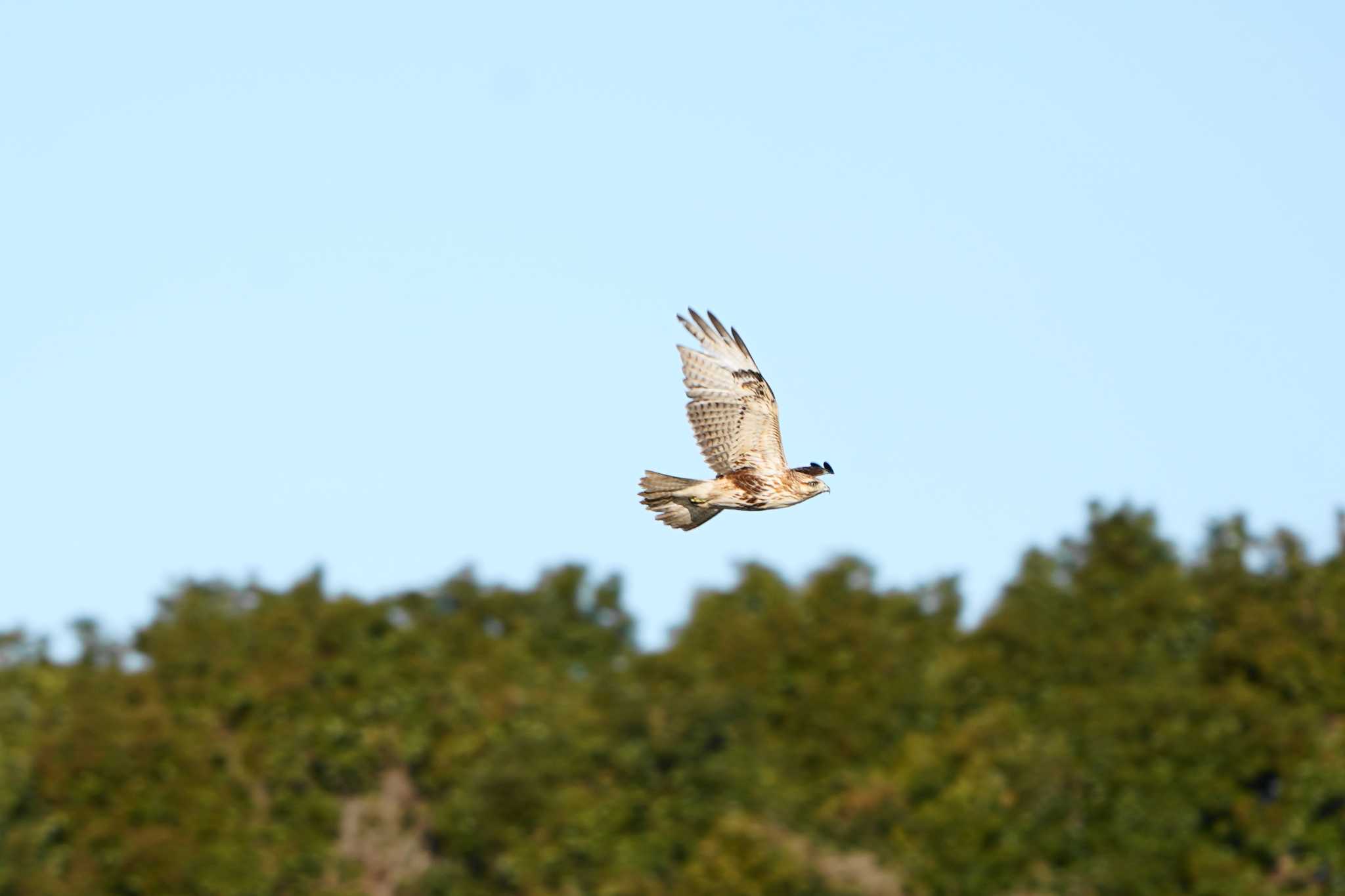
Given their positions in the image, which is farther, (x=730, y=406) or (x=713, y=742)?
(x=713, y=742)

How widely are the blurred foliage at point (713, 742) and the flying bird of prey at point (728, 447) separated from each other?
3.94 meters

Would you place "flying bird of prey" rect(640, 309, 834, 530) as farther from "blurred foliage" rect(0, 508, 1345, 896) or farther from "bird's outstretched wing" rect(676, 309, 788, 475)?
"blurred foliage" rect(0, 508, 1345, 896)

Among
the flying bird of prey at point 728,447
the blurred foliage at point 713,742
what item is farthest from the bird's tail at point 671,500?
the blurred foliage at point 713,742

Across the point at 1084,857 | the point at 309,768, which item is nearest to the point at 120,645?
the point at 309,768

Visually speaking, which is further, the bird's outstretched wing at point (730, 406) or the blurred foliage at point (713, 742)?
the blurred foliage at point (713, 742)

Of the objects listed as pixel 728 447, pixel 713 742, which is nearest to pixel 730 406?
pixel 728 447

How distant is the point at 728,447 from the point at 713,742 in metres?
4.61

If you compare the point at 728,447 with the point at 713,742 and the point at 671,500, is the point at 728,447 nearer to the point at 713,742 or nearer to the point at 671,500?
the point at 671,500

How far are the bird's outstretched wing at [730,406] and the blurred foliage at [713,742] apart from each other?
4.24 meters

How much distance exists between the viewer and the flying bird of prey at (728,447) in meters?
30.4

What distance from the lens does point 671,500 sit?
99.9 feet

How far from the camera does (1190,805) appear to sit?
113ft

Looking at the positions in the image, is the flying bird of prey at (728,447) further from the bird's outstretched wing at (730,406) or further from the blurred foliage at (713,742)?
the blurred foliage at (713,742)

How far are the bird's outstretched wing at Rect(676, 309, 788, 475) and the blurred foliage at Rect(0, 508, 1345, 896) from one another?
424 cm
